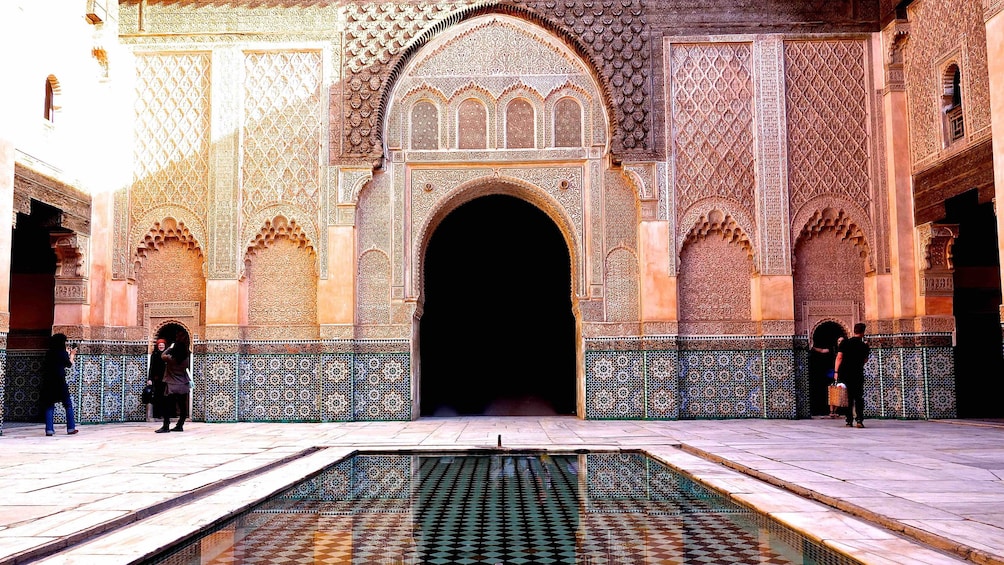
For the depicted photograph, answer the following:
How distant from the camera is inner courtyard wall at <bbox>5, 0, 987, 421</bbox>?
8.73 m

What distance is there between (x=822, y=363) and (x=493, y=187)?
3857 mm

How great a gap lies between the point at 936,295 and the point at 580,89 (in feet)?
13.4

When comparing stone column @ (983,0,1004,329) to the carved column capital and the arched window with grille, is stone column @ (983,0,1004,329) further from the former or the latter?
the carved column capital

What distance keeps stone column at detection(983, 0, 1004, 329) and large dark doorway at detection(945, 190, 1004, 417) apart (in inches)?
88.9

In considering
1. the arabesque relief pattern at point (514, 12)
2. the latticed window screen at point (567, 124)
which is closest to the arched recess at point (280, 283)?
the arabesque relief pattern at point (514, 12)

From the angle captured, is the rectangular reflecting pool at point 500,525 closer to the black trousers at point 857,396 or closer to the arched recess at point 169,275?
the black trousers at point 857,396

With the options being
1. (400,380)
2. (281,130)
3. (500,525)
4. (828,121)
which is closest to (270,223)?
(281,130)

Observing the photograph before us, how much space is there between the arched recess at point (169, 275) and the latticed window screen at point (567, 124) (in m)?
3.91

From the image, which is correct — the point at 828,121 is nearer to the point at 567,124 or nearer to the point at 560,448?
the point at 567,124

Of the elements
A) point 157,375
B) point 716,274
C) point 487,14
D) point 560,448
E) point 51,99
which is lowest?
point 560,448

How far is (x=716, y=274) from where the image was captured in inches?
349

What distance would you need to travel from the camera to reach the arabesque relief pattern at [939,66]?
7.23 m

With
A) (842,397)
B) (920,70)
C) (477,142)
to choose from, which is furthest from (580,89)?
(842,397)

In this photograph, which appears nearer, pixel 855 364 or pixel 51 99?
pixel 855 364
